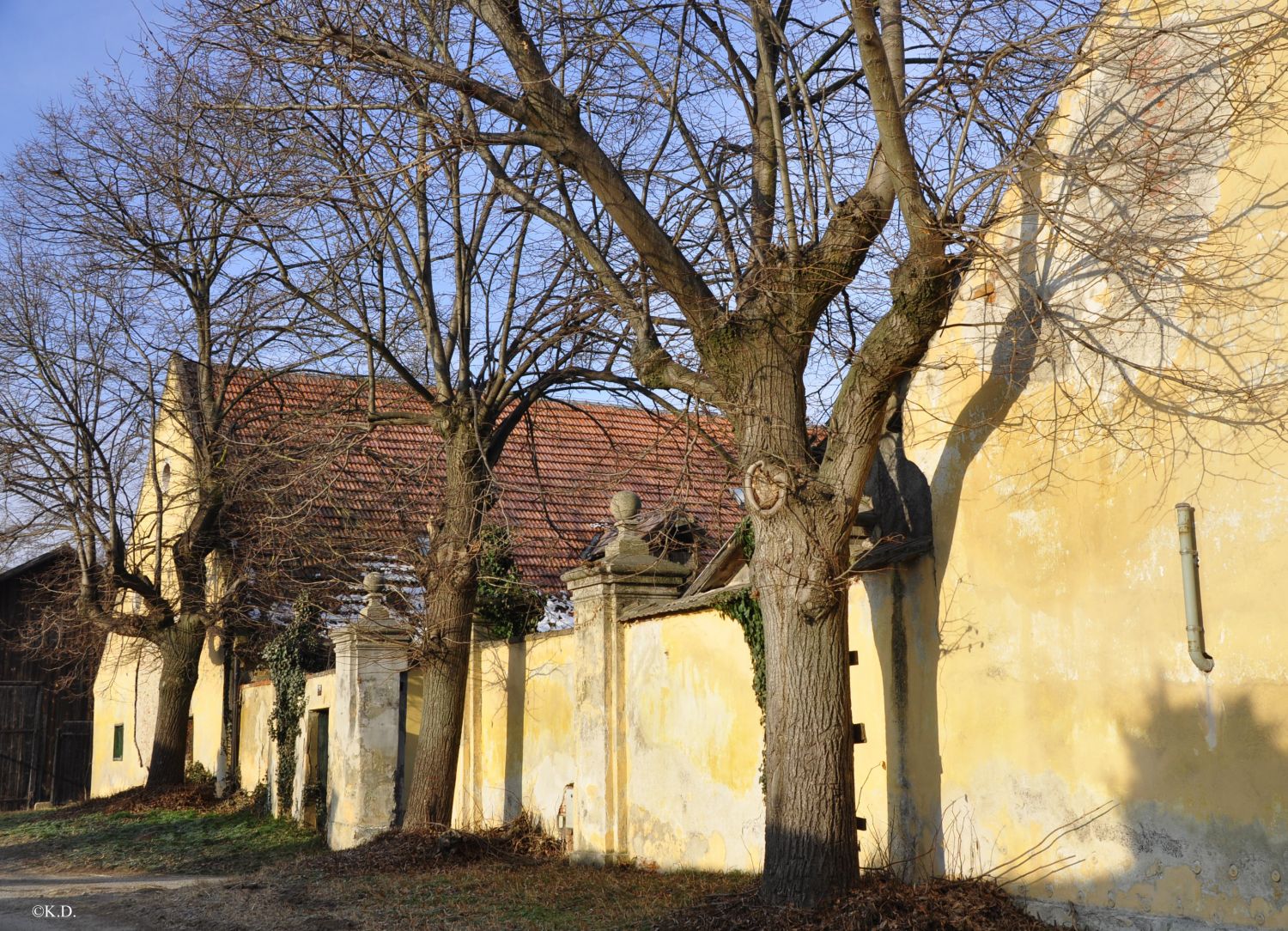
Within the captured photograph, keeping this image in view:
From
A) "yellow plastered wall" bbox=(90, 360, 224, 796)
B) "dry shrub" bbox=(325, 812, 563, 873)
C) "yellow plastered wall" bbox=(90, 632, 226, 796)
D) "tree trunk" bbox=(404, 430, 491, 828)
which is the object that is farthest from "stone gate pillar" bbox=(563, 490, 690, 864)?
"yellow plastered wall" bbox=(90, 632, 226, 796)

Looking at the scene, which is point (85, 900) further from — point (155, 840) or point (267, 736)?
point (267, 736)

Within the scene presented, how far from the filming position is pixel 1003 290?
7.95 meters

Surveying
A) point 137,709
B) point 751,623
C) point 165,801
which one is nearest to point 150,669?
point 137,709

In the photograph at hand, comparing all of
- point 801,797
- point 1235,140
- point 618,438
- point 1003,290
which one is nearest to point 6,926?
point 801,797

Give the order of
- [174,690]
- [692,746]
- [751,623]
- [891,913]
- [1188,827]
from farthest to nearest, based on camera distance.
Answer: [174,690], [692,746], [751,623], [891,913], [1188,827]

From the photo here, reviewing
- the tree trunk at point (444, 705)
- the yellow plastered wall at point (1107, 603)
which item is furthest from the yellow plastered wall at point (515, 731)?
the yellow plastered wall at point (1107, 603)

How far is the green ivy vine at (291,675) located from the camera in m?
16.9

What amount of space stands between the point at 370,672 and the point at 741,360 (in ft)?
25.2

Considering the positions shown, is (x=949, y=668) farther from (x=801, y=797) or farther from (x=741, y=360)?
(x=741, y=360)

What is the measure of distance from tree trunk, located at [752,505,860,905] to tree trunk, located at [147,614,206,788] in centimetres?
1483

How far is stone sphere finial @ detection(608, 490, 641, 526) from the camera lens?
11.3 meters

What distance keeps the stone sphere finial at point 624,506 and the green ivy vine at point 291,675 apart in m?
6.91

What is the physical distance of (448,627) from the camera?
12.5 metres

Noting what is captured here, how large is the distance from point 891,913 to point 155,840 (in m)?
11.7
